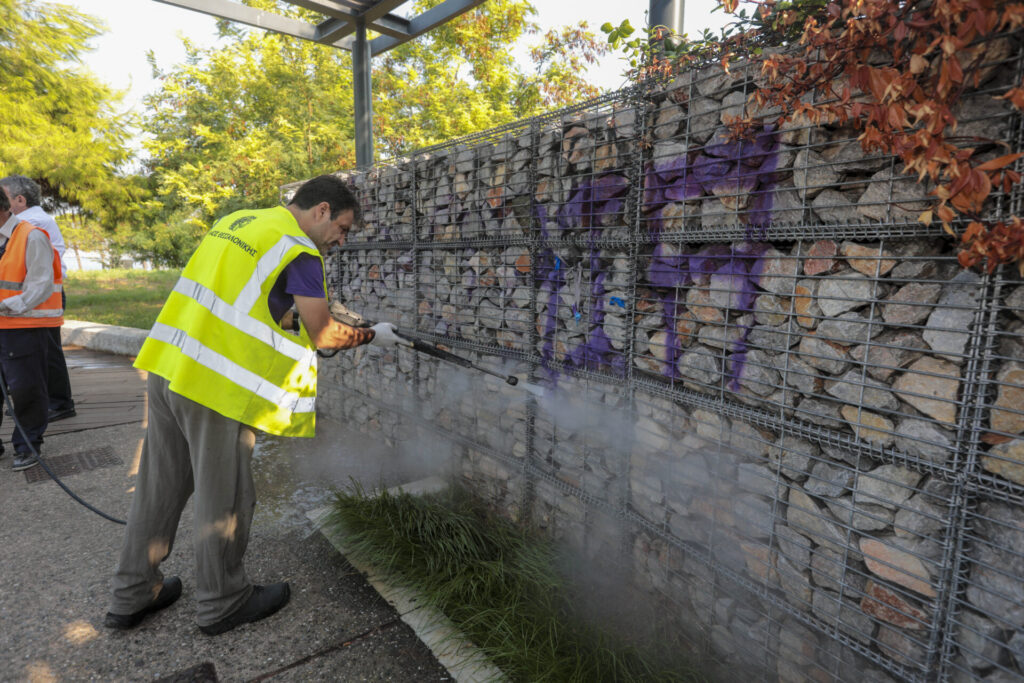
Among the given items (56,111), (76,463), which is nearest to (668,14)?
(76,463)

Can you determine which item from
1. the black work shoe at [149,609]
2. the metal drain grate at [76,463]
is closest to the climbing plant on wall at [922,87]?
the black work shoe at [149,609]

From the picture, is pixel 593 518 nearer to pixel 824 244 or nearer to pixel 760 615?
pixel 760 615

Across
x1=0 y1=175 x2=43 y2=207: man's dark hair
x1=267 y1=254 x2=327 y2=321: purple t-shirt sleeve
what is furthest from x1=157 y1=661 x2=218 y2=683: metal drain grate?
x1=0 y1=175 x2=43 y2=207: man's dark hair

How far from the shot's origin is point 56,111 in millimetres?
11461

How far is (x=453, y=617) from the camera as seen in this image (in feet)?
8.56

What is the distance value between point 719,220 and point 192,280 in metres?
2.20

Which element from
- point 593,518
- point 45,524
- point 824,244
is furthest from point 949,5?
point 45,524

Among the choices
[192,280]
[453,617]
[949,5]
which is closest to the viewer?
[949,5]

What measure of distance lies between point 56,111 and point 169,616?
13224 millimetres

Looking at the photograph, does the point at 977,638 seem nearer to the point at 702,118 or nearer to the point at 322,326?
the point at 702,118

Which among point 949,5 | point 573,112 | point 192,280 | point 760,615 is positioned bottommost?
point 760,615

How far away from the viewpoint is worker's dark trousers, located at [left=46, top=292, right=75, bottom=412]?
16.8ft

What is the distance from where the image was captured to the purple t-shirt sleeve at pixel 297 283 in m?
2.30

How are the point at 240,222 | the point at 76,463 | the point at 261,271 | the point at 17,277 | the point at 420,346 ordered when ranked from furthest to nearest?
the point at 76,463, the point at 17,277, the point at 420,346, the point at 240,222, the point at 261,271
